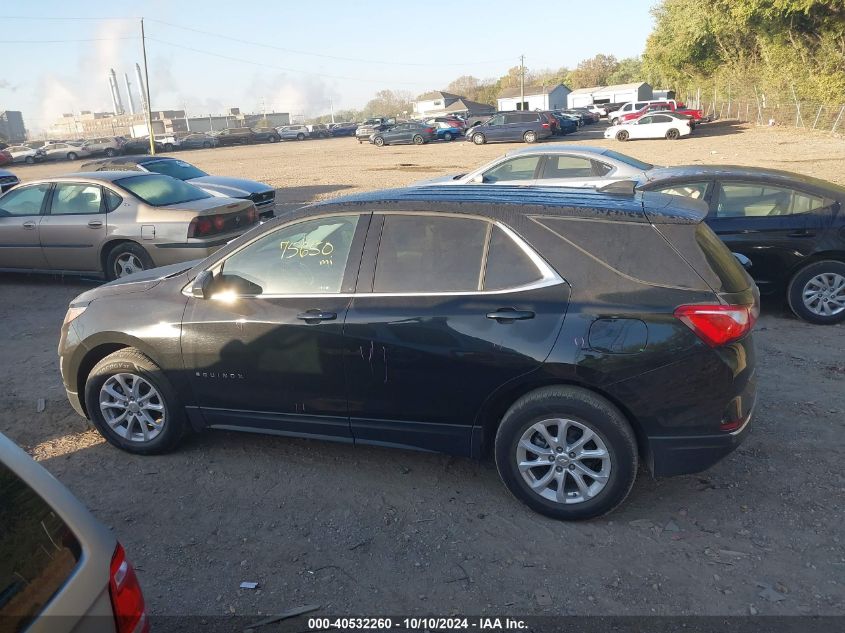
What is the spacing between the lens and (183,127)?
10981 cm

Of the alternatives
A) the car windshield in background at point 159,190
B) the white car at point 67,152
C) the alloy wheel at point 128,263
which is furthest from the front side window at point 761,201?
the white car at point 67,152

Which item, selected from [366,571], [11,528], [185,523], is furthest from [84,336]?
[11,528]

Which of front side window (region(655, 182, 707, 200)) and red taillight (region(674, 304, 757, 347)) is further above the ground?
front side window (region(655, 182, 707, 200))

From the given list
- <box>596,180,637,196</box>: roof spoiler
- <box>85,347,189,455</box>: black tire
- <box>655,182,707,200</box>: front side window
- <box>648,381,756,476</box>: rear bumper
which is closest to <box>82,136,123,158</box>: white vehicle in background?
<box>655,182,707,200</box>: front side window

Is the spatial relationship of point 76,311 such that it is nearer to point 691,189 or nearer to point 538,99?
point 691,189

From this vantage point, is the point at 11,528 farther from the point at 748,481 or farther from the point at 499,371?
the point at 748,481

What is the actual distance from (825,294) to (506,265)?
4.73 metres

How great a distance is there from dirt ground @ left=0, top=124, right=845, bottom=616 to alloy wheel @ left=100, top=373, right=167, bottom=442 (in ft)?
0.66

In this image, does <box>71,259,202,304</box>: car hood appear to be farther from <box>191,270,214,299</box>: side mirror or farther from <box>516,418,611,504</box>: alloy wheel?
<box>516,418,611,504</box>: alloy wheel

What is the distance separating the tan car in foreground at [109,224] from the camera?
8.94 m

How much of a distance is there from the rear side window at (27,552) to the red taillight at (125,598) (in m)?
0.14

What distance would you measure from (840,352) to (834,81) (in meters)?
32.9

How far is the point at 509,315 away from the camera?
11.8ft

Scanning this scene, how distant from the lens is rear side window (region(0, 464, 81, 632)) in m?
1.67
